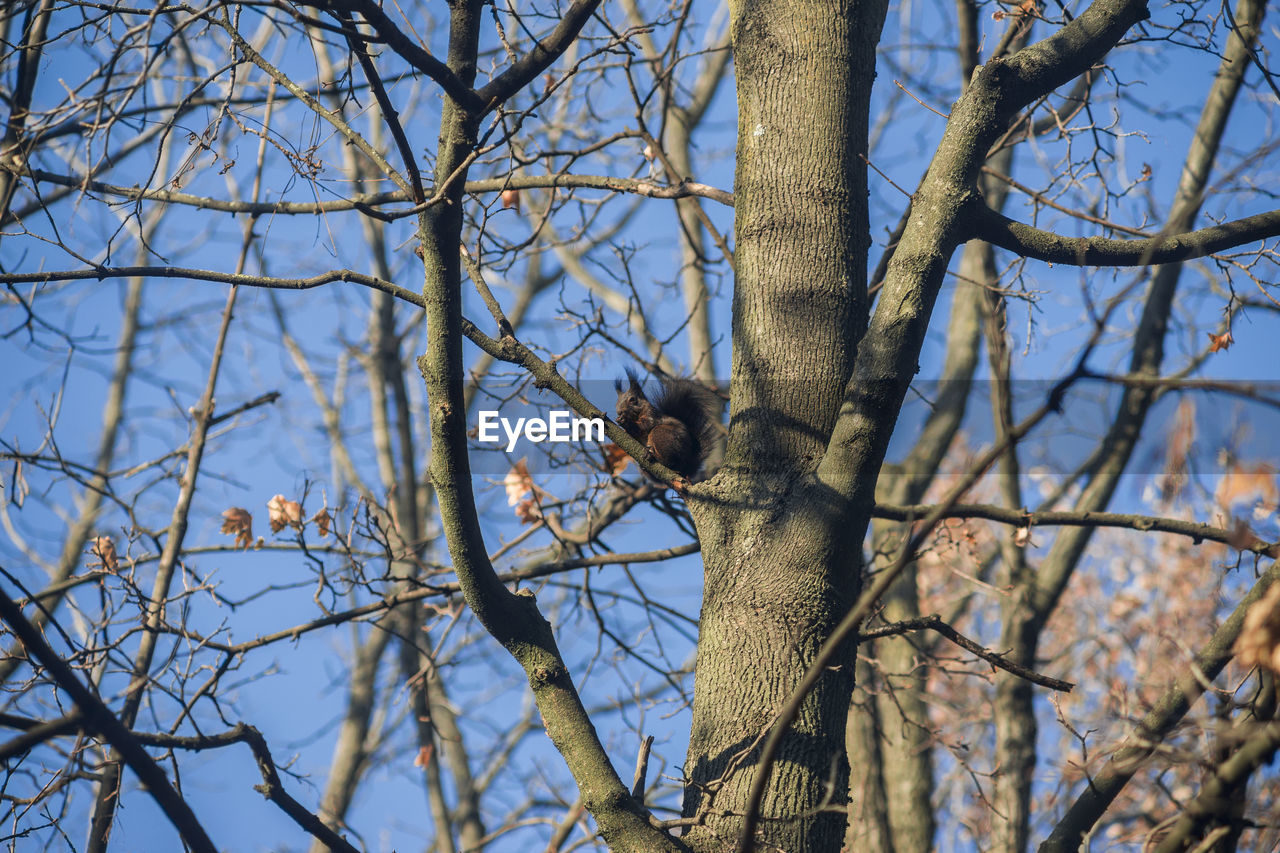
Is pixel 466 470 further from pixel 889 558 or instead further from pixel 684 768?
pixel 889 558

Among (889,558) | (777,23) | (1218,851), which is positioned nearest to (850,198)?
(777,23)

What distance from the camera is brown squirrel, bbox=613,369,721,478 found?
3537mm

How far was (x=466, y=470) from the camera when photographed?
223 centimetres

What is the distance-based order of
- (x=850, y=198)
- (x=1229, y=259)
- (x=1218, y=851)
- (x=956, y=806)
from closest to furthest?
(x=1218, y=851), (x=850, y=198), (x=1229, y=259), (x=956, y=806)

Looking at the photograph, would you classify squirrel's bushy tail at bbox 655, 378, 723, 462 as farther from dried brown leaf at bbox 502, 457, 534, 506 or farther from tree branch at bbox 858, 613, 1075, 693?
tree branch at bbox 858, 613, 1075, 693

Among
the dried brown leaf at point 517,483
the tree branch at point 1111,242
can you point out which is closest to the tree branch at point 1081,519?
the tree branch at point 1111,242

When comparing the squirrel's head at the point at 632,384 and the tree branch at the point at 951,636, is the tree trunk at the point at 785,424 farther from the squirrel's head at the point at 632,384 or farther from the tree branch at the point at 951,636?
the squirrel's head at the point at 632,384

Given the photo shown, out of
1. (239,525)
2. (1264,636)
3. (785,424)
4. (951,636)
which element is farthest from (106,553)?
(1264,636)

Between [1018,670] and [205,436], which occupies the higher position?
[205,436]

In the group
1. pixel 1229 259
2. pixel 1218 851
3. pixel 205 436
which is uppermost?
pixel 205 436

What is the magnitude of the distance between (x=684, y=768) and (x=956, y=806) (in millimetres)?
9274

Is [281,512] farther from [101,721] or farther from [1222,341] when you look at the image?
[1222,341]

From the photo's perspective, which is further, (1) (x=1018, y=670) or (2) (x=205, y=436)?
(2) (x=205, y=436)

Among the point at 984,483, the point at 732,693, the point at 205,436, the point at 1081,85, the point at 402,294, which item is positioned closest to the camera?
the point at 732,693
